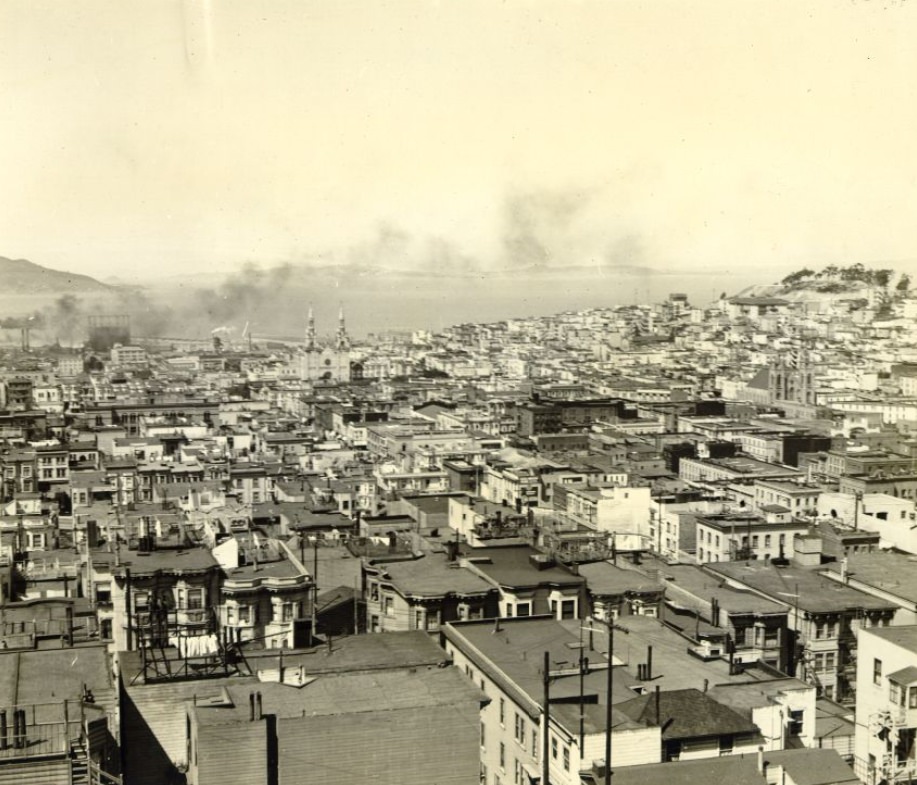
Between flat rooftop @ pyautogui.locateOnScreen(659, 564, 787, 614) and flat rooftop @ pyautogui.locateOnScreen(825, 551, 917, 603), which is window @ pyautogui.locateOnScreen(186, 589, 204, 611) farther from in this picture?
flat rooftop @ pyautogui.locateOnScreen(825, 551, 917, 603)

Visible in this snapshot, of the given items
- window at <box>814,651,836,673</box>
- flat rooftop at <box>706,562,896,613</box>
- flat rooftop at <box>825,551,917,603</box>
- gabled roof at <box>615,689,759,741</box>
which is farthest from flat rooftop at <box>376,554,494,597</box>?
flat rooftop at <box>825,551,917,603</box>

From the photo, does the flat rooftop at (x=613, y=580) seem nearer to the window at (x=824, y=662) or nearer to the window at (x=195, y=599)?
the window at (x=824, y=662)

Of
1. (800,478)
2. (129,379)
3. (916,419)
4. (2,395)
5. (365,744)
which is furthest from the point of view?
(129,379)

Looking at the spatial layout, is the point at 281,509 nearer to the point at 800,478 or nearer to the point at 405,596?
the point at 405,596

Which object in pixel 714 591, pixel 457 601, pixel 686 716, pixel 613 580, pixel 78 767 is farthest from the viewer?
pixel 714 591

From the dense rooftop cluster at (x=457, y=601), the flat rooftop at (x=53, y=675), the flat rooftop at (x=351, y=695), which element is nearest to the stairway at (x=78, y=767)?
the dense rooftop cluster at (x=457, y=601)

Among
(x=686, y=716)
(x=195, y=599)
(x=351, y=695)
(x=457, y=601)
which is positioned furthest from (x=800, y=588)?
(x=351, y=695)

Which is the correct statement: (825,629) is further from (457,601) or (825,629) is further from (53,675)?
(53,675)

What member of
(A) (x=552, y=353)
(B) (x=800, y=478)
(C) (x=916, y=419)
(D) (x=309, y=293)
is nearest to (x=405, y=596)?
(B) (x=800, y=478)

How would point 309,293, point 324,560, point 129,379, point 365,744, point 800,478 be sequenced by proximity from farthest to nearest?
point 309,293 < point 129,379 < point 800,478 < point 324,560 < point 365,744
